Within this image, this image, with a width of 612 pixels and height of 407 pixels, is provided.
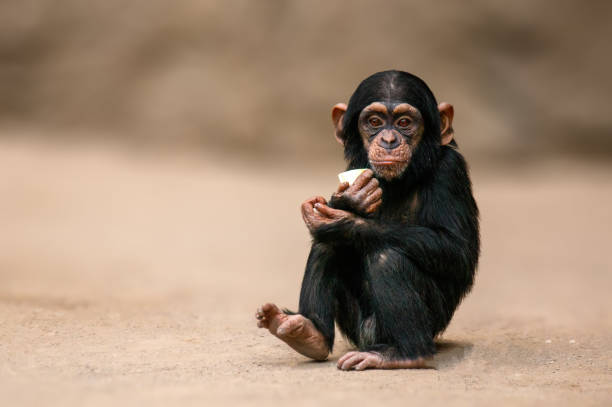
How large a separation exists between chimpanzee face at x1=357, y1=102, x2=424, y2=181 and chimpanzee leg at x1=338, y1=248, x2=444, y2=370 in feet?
1.69

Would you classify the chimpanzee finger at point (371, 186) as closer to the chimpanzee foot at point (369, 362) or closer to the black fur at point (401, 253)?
the black fur at point (401, 253)

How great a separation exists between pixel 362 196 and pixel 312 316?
0.73 meters

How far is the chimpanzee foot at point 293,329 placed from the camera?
178 inches

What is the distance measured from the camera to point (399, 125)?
4891mm

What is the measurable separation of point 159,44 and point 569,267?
24.4 feet

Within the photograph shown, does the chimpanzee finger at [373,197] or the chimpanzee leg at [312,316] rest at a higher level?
the chimpanzee finger at [373,197]

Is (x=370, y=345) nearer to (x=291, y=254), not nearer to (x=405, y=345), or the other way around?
(x=405, y=345)

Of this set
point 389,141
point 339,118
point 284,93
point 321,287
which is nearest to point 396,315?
point 321,287

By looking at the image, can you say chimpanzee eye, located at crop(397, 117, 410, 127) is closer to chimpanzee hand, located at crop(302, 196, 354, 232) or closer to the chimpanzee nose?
the chimpanzee nose

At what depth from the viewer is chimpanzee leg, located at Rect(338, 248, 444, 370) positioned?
14.7ft

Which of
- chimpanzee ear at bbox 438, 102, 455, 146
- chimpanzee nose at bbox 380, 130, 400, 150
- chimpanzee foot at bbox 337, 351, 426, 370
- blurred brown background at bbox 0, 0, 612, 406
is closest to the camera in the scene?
chimpanzee foot at bbox 337, 351, 426, 370

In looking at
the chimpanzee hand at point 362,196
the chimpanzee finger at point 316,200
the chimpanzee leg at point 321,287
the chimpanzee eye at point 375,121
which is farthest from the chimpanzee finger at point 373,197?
the chimpanzee eye at point 375,121

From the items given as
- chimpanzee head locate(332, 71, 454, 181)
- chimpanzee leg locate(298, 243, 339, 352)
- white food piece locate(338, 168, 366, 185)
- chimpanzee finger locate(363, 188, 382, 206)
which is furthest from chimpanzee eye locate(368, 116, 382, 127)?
chimpanzee leg locate(298, 243, 339, 352)

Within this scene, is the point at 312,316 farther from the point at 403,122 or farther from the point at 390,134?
the point at 403,122
